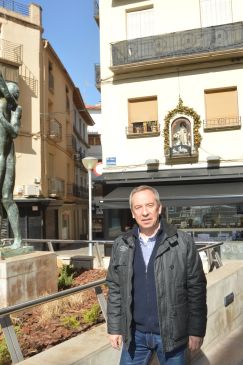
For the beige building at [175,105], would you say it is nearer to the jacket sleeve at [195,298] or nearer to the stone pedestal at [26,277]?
the stone pedestal at [26,277]

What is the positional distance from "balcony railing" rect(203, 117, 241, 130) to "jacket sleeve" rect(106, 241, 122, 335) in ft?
45.0

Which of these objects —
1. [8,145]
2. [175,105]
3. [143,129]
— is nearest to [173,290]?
[8,145]

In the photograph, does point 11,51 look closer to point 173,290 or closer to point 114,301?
point 114,301

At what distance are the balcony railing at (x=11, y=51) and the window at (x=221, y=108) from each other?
39.6 feet

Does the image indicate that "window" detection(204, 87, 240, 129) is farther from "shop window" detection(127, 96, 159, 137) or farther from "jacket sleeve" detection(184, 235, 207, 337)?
"jacket sleeve" detection(184, 235, 207, 337)

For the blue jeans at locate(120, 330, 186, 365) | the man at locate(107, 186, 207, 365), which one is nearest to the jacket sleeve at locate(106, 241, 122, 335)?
the man at locate(107, 186, 207, 365)

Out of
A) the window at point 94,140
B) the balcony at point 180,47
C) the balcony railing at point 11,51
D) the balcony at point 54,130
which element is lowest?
the balcony at point 54,130

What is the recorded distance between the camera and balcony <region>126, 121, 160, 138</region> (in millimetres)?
16797

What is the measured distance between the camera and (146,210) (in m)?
2.89

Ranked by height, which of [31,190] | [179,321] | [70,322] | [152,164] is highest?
[152,164]

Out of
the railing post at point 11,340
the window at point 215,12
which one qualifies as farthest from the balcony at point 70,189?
the railing post at point 11,340

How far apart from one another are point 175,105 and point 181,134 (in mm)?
1197

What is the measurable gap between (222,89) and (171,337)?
14.5 meters

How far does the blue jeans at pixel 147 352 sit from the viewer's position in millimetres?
2801
